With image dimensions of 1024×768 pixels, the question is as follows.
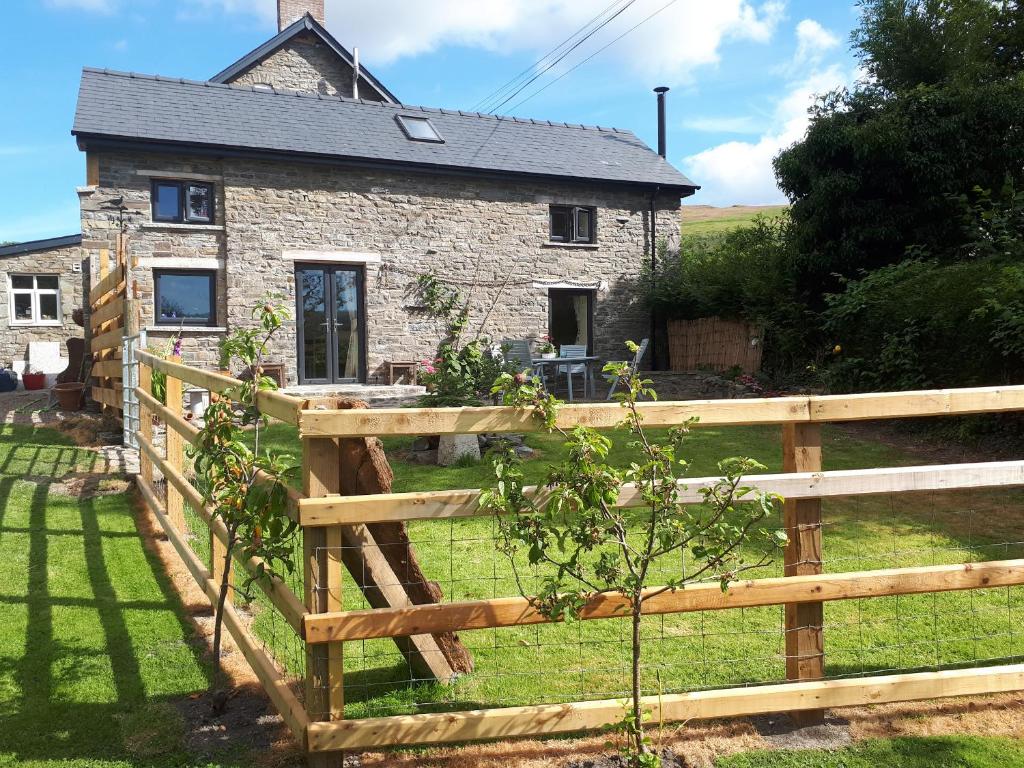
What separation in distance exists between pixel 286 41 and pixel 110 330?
12945 mm

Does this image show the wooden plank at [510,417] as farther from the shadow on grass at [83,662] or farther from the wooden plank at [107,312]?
the wooden plank at [107,312]

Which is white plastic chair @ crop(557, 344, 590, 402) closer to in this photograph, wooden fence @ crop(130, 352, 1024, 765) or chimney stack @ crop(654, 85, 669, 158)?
chimney stack @ crop(654, 85, 669, 158)

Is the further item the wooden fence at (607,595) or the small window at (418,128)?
the small window at (418,128)

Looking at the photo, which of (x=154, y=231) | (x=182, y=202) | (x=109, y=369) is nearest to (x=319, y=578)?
(x=109, y=369)

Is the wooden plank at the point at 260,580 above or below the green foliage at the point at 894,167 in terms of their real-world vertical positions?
below

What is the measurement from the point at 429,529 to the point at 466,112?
48.8 ft

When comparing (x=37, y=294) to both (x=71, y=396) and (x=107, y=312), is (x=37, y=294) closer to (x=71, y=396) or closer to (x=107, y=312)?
(x=71, y=396)

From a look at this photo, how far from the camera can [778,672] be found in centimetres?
359

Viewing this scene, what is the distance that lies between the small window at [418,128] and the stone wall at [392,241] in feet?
3.94

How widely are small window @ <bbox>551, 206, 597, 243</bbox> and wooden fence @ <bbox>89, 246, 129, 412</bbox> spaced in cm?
967

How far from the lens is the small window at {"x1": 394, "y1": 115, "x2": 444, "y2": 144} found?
1725 cm

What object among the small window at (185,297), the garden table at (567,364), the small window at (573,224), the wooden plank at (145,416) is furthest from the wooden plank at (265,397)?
the small window at (573,224)

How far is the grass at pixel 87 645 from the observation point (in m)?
3.02

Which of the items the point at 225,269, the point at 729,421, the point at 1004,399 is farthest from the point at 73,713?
the point at 225,269
